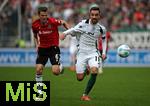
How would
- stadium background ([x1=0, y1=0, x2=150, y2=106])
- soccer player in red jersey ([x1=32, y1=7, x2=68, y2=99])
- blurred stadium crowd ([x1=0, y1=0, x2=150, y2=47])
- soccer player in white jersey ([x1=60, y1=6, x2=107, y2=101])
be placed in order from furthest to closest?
blurred stadium crowd ([x1=0, y1=0, x2=150, y2=47]) < stadium background ([x1=0, y1=0, x2=150, y2=106]) < soccer player in red jersey ([x1=32, y1=7, x2=68, y2=99]) < soccer player in white jersey ([x1=60, y1=6, x2=107, y2=101])

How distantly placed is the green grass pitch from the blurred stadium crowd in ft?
15.5

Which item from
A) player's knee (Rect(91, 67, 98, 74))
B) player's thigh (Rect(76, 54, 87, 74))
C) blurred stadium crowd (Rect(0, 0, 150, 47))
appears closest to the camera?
player's knee (Rect(91, 67, 98, 74))

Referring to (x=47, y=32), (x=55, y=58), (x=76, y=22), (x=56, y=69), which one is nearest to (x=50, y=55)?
(x=55, y=58)

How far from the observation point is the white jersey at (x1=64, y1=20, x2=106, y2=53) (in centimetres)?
1605

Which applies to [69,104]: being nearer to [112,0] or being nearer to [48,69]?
[48,69]

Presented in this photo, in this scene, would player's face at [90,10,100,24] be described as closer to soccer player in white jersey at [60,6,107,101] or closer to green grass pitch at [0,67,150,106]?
soccer player in white jersey at [60,6,107,101]

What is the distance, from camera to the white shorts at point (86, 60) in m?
16.0

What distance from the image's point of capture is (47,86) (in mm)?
12227

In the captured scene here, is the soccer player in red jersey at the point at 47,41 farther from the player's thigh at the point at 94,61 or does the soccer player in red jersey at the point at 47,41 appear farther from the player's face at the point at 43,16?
the player's thigh at the point at 94,61

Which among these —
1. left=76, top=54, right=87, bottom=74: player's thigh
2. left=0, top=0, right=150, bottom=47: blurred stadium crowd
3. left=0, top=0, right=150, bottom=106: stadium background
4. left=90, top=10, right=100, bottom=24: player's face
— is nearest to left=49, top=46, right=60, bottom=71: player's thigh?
left=76, top=54, right=87, bottom=74: player's thigh

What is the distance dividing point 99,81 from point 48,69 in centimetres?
676

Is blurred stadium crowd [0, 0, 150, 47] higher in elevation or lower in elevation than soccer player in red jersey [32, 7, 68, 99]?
higher

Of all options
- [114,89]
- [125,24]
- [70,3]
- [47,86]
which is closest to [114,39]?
[125,24]

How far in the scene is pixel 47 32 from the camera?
54.6ft
